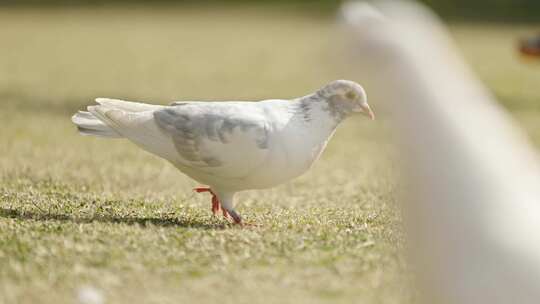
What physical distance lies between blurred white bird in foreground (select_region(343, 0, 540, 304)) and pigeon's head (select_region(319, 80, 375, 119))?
1.81 metres

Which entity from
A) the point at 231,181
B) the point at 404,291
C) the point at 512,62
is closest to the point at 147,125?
the point at 231,181

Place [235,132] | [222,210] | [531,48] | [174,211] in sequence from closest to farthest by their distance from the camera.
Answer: [235,132] < [222,210] < [174,211] < [531,48]

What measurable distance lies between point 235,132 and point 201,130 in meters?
0.15

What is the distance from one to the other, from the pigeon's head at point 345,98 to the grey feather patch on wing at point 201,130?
36 cm

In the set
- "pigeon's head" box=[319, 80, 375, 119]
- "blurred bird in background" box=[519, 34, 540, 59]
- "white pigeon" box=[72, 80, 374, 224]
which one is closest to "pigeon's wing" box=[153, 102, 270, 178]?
"white pigeon" box=[72, 80, 374, 224]

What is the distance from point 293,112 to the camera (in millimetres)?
4020

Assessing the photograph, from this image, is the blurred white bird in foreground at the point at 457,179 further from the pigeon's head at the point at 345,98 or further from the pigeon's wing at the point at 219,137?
the pigeon's head at the point at 345,98

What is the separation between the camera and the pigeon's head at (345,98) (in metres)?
4.05

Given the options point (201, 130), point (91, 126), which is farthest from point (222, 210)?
point (91, 126)

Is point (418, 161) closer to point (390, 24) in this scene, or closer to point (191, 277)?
point (390, 24)

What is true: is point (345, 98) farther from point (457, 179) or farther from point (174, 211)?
point (457, 179)

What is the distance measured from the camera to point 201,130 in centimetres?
393

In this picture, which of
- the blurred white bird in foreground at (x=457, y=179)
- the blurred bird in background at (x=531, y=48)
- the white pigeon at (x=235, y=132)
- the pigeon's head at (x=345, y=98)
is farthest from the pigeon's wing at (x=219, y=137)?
the blurred bird in background at (x=531, y=48)

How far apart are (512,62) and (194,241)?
39.4 feet
